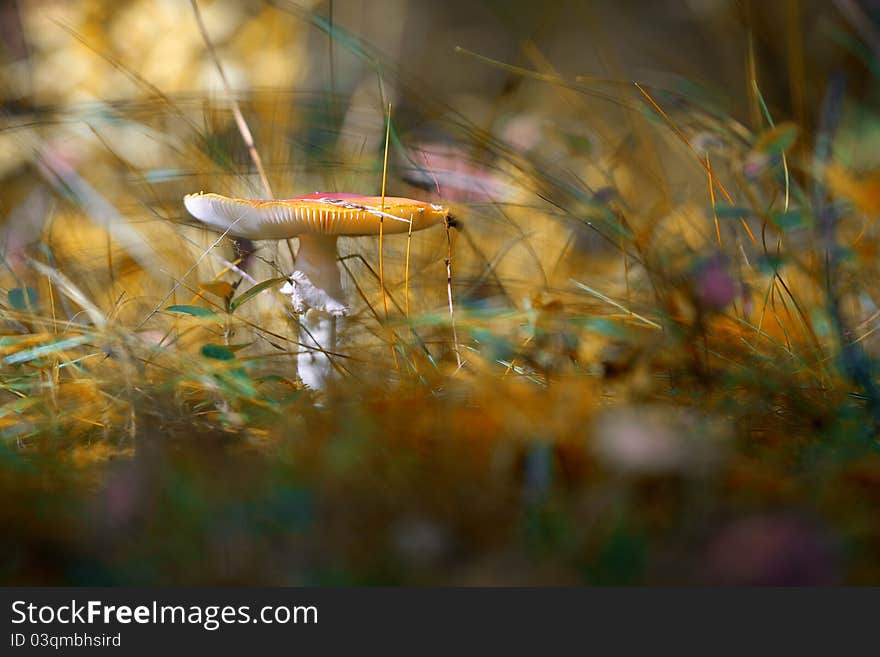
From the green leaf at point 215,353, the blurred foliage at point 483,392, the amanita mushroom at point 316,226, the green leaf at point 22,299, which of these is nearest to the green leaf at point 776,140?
the blurred foliage at point 483,392

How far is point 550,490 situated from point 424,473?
104 mm

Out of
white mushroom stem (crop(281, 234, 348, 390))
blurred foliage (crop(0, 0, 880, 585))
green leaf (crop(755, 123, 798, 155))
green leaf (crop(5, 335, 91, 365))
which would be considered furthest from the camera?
white mushroom stem (crop(281, 234, 348, 390))

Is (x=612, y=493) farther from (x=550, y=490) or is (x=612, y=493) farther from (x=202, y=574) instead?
(x=202, y=574)

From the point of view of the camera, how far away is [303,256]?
1396mm

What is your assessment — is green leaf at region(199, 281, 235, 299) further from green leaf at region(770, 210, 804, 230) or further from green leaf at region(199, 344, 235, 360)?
green leaf at region(770, 210, 804, 230)

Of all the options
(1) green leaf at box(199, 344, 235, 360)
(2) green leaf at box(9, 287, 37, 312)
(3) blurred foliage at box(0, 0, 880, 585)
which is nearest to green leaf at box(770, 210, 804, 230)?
(3) blurred foliage at box(0, 0, 880, 585)

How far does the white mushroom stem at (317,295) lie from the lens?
1.24 metres

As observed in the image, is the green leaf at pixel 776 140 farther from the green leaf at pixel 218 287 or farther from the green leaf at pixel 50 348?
the green leaf at pixel 50 348

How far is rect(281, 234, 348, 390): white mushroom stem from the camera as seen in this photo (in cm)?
124

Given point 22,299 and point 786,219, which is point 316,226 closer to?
point 22,299

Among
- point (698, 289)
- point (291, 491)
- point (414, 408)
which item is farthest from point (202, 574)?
point (698, 289)

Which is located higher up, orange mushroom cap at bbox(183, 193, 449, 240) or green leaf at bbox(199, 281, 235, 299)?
orange mushroom cap at bbox(183, 193, 449, 240)

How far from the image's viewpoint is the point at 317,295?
4.24ft

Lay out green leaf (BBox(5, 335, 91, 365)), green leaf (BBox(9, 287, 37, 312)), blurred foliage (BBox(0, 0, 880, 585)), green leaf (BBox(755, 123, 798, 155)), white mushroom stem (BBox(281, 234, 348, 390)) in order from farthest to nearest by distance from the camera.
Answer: white mushroom stem (BBox(281, 234, 348, 390)) < green leaf (BBox(9, 287, 37, 312)) < green leaf (BBox(5, 335, 91, 365)) < green leaf (BBox(755, 123, 798, 155)) < blurred foliage (BBox(0, 0, 880, 585))
